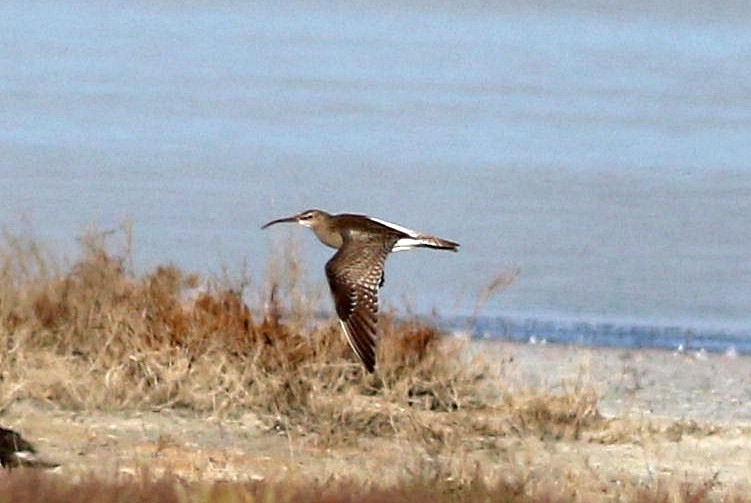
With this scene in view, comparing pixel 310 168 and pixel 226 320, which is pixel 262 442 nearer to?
pixel 226 320

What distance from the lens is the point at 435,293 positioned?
1684 centimetres

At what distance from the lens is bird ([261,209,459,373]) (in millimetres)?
11273

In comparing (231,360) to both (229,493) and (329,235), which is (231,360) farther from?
(229,493)

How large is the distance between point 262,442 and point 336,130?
13.9m

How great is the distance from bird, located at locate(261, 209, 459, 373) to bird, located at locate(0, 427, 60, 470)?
154 cm

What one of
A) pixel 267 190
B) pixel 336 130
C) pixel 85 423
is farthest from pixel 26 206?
pixel 85 423

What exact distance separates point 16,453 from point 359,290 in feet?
6.32

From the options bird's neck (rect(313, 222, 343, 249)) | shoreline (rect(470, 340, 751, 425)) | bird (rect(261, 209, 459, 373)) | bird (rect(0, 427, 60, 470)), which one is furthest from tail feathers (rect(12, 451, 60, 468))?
shoreline (rect(470, 340, 751, 425))

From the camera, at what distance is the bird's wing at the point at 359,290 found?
1125cm

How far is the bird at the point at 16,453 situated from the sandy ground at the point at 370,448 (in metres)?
0.09

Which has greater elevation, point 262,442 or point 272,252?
point 272,252

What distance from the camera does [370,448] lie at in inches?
437

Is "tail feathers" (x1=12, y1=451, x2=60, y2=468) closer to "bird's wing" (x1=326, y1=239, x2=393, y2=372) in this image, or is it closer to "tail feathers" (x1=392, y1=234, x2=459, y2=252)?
"bird's wing" (x1=326, y1=239, x2=393, y2=372)

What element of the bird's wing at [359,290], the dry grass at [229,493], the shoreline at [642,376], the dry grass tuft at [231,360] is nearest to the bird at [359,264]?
the bird's wing at [359,290]
